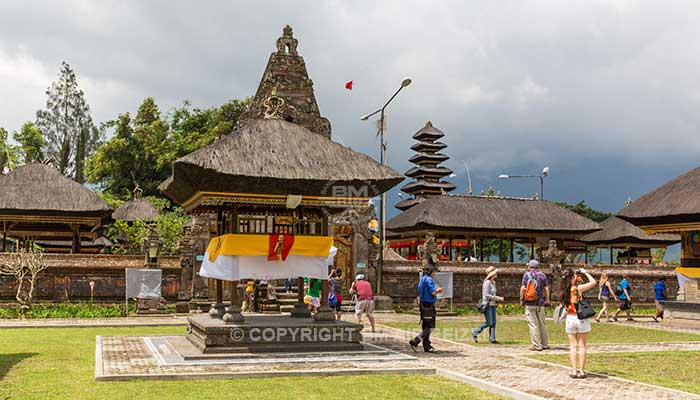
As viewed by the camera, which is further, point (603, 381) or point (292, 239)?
point (292, 239)

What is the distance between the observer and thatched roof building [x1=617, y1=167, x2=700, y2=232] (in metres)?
24.2

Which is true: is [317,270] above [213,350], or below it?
above

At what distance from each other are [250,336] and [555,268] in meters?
21.6

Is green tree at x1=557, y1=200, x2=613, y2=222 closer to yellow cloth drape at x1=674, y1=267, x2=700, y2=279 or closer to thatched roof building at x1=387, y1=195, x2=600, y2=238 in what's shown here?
thatched roof building at x1=387, y1=195, x2=600, y2=238

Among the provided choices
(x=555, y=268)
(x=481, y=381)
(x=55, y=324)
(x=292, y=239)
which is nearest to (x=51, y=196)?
(x=55, y=324)

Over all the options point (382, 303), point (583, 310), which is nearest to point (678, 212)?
point (382, 303)

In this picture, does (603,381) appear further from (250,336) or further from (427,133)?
(427,133)

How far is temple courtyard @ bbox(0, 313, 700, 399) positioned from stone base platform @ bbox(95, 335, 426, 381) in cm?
2

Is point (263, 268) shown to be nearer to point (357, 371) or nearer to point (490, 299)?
point (357, 371)

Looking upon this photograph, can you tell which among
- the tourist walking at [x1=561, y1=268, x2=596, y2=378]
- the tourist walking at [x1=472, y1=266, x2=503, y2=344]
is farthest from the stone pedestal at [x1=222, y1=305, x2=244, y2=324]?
the tourist walking at [x1=561, y1=268, x2=596, y2=378]

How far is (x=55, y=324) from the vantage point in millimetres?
21188

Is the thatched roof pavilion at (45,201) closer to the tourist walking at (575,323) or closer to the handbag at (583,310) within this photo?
the tourist walking at (575,323)

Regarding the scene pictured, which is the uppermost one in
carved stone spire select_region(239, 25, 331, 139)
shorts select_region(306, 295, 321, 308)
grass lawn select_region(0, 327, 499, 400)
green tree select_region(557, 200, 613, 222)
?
carved stone spire select_region(239, 25, 331, 139)

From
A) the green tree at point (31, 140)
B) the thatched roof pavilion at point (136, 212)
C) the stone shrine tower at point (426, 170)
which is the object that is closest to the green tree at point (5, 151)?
the green tree at point (31, 140)
